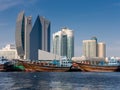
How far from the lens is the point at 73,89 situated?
84.9 meters

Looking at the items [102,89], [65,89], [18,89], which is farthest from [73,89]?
[18,89]

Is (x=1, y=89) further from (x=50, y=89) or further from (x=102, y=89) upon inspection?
(x=102, y=89)

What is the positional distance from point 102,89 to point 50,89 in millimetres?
12814

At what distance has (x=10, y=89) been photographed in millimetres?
82750

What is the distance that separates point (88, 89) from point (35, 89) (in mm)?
12914

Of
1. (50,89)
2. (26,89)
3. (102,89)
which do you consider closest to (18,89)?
(26,89)

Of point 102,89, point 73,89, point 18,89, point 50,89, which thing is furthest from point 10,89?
point 102,89

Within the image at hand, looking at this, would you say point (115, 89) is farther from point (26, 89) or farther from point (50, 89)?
point (26, 89)

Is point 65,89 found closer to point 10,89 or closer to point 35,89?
point 35,89

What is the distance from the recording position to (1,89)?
82562 millimetres

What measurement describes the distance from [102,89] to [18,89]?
20.3 meters

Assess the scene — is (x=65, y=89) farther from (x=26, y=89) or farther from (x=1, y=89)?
(x=1, y=89)

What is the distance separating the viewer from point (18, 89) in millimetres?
82625

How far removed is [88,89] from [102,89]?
344 cm
